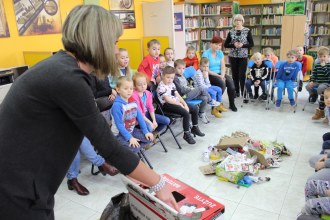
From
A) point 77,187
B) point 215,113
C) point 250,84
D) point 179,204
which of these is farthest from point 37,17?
point 179,204

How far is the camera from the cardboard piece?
3337 millimetres

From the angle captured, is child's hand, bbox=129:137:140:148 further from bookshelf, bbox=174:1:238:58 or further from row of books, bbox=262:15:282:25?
row of books, bbox=262:15:282:25

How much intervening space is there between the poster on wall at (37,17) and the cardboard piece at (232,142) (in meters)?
3.24

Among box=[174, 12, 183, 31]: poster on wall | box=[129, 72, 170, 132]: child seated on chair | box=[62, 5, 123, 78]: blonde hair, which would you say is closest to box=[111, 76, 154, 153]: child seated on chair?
box=[129, 72, 170, 132]: child seated on chair

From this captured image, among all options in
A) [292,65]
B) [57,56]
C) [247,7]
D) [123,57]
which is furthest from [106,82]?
[247,7]

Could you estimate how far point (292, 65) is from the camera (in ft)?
16.5

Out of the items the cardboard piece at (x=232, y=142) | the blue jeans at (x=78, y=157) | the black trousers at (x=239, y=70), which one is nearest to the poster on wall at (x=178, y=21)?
the black trousers at (x=239, y=70)

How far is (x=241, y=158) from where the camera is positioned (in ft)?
9.99

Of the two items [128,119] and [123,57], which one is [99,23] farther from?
[123,57]

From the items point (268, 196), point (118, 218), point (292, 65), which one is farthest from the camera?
point (292, 65)

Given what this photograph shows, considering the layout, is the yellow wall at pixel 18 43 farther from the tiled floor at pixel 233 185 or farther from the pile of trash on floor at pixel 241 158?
the pile of trash on floor at pixel 241 158

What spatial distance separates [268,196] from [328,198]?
828 millimetres

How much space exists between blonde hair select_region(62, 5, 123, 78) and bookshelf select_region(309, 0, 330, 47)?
899cm

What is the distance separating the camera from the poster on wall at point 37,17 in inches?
164
